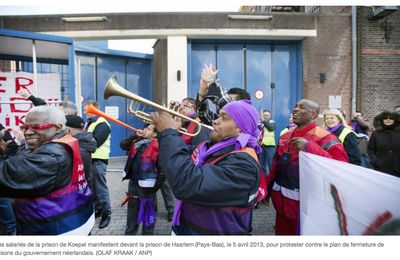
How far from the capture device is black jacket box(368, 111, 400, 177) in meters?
4.28

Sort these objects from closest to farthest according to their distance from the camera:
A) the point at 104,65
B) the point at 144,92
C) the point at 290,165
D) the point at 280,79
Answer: the point at 290,165 → the point at 280,79 → the point at 104,65 → the point at 144,92

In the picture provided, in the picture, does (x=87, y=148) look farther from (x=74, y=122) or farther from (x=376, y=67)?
(x=376, y=67)

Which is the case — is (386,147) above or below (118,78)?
below

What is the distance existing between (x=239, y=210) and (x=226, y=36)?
7.65 meters

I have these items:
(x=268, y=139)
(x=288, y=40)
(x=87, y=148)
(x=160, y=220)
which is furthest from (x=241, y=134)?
(x=288, y=40)

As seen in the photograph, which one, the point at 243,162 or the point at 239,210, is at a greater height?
the point at 243,162

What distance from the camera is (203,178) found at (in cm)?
156

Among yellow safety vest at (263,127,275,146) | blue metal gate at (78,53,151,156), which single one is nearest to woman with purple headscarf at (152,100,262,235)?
yellow safety vest at (263,127,275,146)

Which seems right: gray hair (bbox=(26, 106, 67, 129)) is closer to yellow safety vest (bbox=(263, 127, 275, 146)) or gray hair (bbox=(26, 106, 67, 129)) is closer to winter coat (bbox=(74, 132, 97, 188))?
winter coat (bbox=(74, 132, 97, 188))

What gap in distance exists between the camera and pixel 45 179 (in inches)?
71.9

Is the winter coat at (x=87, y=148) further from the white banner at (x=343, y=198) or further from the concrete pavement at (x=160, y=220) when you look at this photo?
the white banner at (x=343, y=198)

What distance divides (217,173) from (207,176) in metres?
0.06

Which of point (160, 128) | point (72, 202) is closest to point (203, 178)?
point (160, 128)
